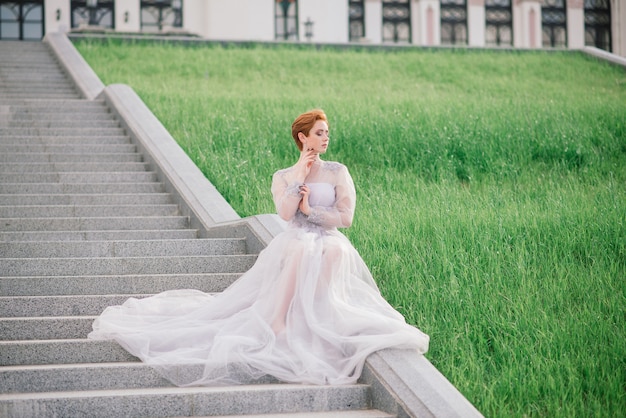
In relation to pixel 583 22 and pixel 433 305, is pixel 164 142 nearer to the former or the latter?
pixel 433 305

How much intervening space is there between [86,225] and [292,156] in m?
3.45

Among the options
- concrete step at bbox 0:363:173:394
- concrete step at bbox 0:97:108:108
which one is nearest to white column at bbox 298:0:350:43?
concrete step at bbox 0:97:108:108

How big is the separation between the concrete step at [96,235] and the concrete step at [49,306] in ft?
→ 5.65

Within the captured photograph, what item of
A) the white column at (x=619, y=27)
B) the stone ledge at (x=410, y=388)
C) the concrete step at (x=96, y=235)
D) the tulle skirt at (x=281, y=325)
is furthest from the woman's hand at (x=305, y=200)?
the white column at (x=619, y=27)

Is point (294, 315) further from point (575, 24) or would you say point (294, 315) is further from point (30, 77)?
point (575, 24)

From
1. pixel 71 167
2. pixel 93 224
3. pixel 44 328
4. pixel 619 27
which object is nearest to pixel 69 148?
pixel 71 167

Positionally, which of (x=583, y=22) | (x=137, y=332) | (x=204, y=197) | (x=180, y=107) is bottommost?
(x=137, y=332)

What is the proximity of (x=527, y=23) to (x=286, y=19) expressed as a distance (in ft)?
34.8

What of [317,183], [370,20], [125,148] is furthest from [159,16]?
[317,183]

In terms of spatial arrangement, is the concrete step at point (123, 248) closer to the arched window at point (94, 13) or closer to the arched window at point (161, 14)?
the arched window at point (94, 13)

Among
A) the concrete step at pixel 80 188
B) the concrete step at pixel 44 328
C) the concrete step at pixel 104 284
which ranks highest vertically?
the concrete step at pixel 80 188

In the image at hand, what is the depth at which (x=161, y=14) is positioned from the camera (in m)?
33.6

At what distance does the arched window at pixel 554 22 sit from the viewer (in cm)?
3684

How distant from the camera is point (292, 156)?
35.6ft
